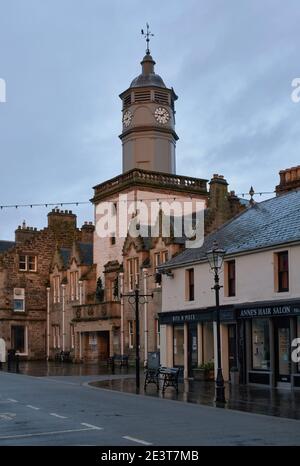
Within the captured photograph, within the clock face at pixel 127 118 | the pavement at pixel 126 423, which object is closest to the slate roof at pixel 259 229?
the pavement at pixel 126 423

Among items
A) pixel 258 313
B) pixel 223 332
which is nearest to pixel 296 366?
pixel 258 313

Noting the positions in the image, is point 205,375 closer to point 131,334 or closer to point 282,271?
point 282,271

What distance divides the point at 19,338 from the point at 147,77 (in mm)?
22628

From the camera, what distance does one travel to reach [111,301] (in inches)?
1817

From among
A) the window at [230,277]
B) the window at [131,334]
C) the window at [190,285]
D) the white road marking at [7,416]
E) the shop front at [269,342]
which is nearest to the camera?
the white road marking at [7,416]

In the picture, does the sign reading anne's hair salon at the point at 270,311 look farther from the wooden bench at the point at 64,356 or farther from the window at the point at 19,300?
the window at the point at 19,300

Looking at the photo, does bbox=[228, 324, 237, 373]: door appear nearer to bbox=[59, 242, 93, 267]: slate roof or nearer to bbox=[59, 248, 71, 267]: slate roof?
bbox=[59, 242, 93, 267]: slate roof

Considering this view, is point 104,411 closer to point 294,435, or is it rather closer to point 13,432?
point 13,432

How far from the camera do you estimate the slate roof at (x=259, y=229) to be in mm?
26938

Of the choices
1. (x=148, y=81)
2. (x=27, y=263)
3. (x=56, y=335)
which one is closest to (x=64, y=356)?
(x=56, y=335)

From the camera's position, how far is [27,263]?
58188 mm

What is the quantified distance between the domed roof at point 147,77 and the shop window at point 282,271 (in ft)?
88.6

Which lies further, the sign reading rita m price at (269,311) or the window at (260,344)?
the window at (260,344)

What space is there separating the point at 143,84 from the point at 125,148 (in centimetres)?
469
